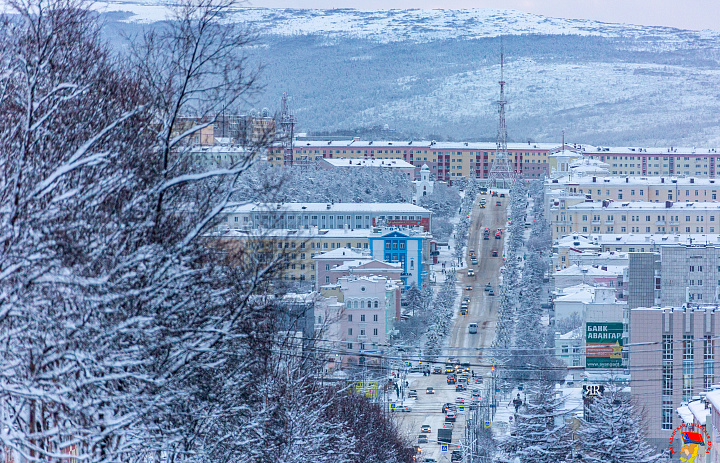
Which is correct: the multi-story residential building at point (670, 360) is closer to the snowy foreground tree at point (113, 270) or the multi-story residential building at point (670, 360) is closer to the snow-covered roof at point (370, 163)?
the snowy foreground tree at point (113, 270)

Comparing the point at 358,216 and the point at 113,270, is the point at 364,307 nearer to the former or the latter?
the point at 358,216

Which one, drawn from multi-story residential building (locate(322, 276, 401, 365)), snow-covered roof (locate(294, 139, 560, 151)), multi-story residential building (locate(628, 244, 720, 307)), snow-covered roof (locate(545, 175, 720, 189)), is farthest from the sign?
snow-covered roof (locate(294, 139, 560, 151))

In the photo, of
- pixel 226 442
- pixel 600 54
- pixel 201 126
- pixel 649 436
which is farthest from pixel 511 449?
pixel 600 54

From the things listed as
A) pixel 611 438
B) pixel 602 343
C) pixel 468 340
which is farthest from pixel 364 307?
pixel 611 438

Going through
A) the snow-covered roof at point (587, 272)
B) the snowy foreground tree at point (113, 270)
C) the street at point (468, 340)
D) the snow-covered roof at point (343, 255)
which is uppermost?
the snowy foreground tree at point (113, 270)

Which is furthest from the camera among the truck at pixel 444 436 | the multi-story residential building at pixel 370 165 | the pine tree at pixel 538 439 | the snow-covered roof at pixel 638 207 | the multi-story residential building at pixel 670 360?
the multi-story residential building at pixel 370 165

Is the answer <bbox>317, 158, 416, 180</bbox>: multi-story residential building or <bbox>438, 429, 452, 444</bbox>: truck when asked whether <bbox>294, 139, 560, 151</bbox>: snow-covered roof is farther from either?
<bbox>438, 429, 452, 444</bbox>: truck

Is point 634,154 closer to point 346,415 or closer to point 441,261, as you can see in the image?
point 441,261

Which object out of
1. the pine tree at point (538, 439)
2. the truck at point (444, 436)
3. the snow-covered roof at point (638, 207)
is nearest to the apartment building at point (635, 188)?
the snow-covered roof at point (638, 207)
